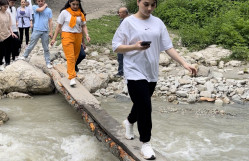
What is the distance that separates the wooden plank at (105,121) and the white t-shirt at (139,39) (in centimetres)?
92

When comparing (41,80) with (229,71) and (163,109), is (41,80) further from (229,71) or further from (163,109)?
(229,71)

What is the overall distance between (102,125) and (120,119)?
1.92m

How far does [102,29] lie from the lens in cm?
1404

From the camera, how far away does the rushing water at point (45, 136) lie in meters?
4.84

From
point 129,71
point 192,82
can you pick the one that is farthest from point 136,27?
point 192,82

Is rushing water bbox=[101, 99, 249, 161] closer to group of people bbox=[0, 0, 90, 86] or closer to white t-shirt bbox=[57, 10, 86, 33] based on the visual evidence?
group of people bbox=[0, 0, 90, 86]

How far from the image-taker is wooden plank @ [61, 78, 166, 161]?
13.0 ft

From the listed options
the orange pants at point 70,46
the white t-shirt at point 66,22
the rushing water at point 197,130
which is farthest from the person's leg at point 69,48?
the rushing water at point 197,130

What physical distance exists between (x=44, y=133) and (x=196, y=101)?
391 cm

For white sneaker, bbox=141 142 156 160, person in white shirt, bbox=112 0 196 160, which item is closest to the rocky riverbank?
white sneaker, bbox=141 142 156 160

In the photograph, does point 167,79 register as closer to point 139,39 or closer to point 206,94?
point 206,94

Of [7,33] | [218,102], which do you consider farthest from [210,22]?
[7,33]

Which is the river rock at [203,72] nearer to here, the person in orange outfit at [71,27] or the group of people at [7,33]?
the person in orange outfit at [71,27]

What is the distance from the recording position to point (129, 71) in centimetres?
357
